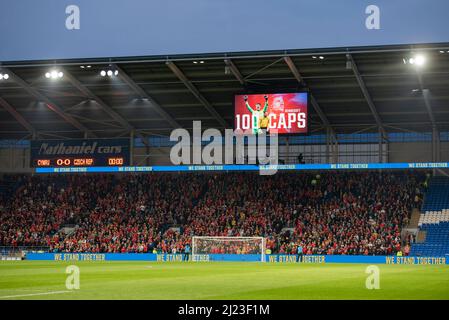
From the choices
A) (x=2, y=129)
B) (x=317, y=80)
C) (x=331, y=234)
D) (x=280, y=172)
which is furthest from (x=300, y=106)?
(x=2, y=129)

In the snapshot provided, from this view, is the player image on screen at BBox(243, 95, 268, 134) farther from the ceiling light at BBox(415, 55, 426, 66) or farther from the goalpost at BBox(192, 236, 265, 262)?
the ceiling light at BBox(415, 55, 426, 66)

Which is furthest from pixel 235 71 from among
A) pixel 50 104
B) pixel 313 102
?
pixel 50 104

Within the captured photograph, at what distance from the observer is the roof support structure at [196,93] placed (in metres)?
47.6

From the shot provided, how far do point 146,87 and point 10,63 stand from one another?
9.01m

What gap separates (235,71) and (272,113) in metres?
3.53

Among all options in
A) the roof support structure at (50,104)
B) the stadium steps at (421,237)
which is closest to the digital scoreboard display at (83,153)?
the roof support structure at (50,104)

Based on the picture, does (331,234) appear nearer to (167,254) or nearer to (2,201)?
(167,254)

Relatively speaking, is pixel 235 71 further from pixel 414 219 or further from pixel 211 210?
pixel 414 219

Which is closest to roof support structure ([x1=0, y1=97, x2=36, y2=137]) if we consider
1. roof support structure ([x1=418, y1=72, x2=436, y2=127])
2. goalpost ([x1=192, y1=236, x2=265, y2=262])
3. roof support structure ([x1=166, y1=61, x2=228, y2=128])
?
roof support structure ([x1=166, y1=61, x2=228, y2=128])

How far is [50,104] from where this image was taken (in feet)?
180

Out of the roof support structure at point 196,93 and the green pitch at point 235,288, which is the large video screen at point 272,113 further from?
the green pitch at point 235,288

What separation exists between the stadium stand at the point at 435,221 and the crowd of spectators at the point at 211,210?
3.49ft

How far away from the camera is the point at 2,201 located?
62969 mm

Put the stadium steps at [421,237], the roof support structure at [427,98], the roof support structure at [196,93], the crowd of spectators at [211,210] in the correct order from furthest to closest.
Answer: the crowd of spectators at [211,210] < the stadium steps at [421,237] < the roof support structure at [427,98] < the roof support structure at [196,93]
